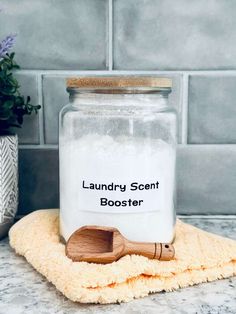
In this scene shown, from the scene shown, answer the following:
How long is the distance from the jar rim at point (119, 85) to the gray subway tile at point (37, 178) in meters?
0.21

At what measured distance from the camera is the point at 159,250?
483 millimetres

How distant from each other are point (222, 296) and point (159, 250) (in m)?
0.08

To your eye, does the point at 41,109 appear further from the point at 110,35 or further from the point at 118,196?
the point at 118,196

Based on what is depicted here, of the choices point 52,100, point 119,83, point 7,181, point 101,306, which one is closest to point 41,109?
point 52,100

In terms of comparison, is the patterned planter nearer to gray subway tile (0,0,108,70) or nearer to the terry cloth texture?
the terry cloth texture

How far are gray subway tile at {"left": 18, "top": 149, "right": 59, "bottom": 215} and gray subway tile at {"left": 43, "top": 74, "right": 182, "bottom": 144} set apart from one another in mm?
42

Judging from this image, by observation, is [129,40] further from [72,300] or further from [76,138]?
[72,300]

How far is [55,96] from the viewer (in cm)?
69

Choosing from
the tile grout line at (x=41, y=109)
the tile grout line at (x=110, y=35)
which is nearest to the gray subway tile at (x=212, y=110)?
the tile grout line at (x=110, y=35)

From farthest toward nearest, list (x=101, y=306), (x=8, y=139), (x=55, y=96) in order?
(x=55, y=96)
(x=8, y=139)
(x=101, y=306)

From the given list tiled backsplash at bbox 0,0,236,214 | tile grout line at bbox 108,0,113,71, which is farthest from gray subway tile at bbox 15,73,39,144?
tile grout line at bbox 108,0,113,71

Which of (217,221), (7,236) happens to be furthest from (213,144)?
(7,236)

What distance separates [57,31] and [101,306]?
0.42 metres

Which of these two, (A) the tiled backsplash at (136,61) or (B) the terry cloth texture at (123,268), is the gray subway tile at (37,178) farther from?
(B) the terry cloth texture at (123,268)
